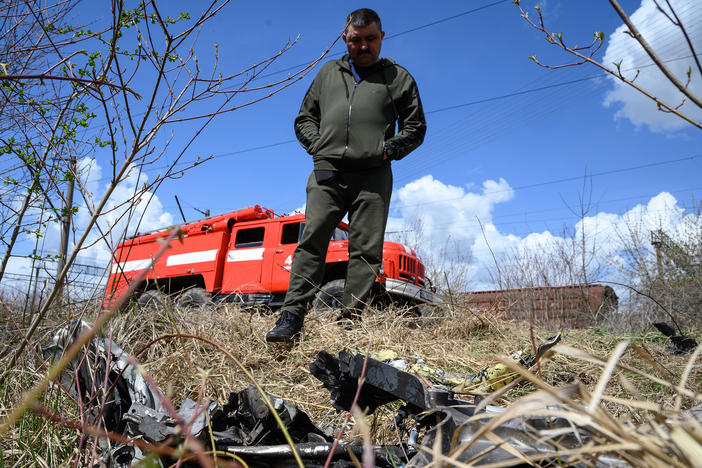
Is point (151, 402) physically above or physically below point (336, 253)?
below

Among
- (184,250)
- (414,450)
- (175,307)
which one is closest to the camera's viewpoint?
(414,450)

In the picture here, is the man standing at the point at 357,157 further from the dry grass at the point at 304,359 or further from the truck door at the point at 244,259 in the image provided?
the truck door at the point at 244,259

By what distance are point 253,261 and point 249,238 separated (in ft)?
1.61

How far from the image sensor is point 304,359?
2.23 metres

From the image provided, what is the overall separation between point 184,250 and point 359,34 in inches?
275

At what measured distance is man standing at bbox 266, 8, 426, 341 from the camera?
288 centimetres

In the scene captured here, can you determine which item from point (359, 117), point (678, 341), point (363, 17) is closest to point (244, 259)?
point (359, 117)

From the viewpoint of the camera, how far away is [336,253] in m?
6.93

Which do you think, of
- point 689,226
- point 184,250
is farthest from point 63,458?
point 689,226

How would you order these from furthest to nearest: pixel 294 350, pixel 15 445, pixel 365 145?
pixel 365 145 < pixel 294 350 < pixel 15 445

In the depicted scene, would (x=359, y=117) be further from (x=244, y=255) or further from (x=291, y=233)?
(x=244, y=255)

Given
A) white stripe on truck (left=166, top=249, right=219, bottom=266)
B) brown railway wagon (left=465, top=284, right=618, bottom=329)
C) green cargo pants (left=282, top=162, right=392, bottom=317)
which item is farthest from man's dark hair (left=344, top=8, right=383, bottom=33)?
white stripe on truck (left=166, top=249, right=219, bottom=266)

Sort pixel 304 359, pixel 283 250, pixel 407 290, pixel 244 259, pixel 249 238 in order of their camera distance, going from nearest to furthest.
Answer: pixel 304 359 < pixel 407 290 < pixel 283 250 < pixel 244 259 < pixel 249 238

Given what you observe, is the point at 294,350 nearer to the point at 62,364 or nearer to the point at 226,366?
the point at 226,366
